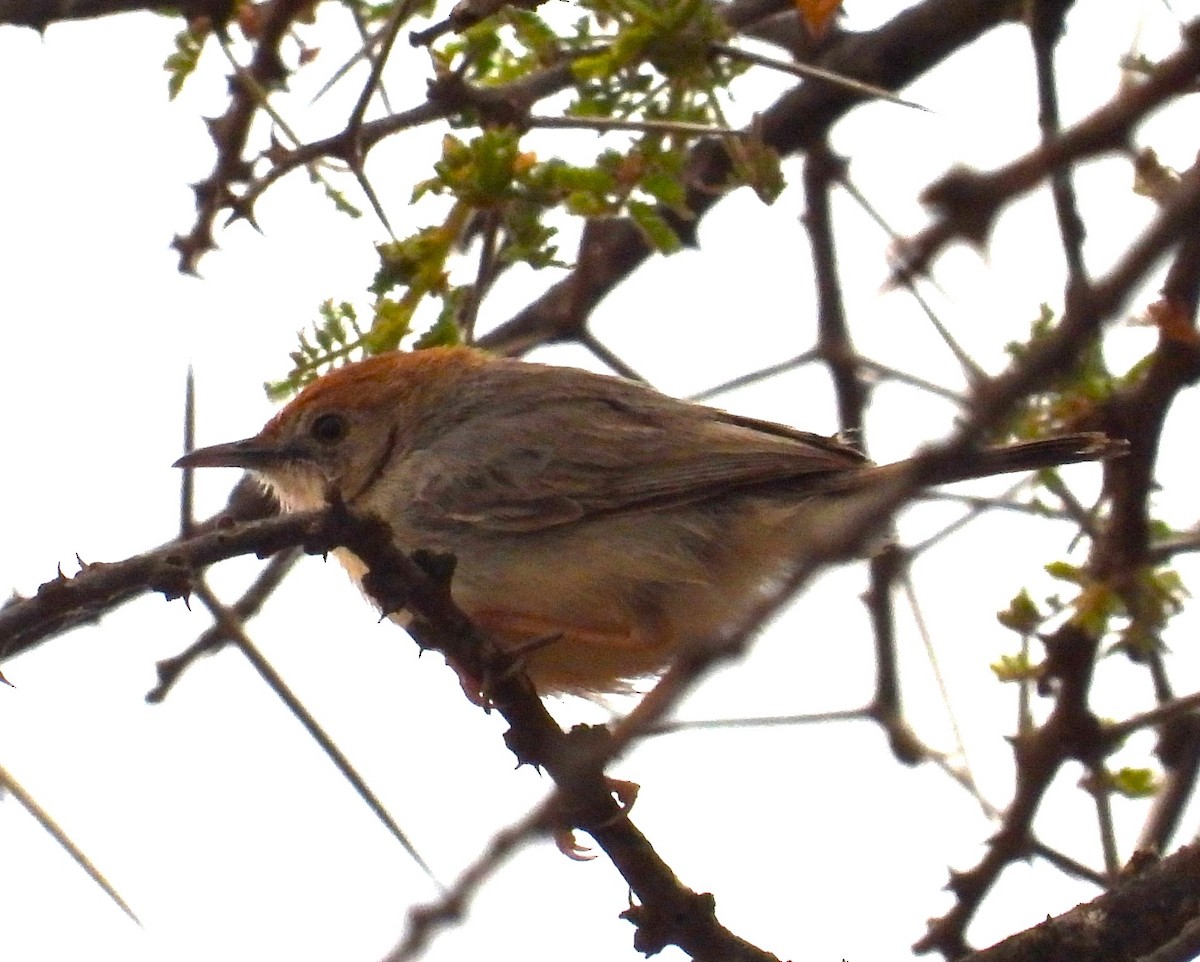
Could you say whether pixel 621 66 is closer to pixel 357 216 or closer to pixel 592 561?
pixel 357 216

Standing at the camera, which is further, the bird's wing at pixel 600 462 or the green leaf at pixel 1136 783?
the bird's wing at pixel 600 462

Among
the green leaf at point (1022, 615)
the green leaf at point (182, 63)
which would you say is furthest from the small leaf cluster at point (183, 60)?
the green leaf at point (1022, 615)

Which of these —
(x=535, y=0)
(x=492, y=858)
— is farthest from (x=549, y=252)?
(x=492, y=858)

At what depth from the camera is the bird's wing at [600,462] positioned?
5625 millimetres

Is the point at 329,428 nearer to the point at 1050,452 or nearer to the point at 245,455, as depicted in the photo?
the point at 245,455

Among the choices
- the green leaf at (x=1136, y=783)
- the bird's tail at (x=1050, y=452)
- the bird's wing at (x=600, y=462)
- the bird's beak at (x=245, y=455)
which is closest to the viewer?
the bird's tail at (x=1050, y=452)

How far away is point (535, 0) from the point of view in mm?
4164

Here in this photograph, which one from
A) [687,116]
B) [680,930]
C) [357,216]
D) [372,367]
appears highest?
[372,367]

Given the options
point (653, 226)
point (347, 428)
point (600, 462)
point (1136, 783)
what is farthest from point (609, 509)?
point (1136, 783)

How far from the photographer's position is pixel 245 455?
21.1ft

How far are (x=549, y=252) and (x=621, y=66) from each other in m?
0.59

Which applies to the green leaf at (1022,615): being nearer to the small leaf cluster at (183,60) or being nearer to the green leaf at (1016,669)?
the green leaf at (1016,669)

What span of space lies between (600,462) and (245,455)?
1.45 metres

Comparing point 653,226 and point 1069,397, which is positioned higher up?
point 653,226
